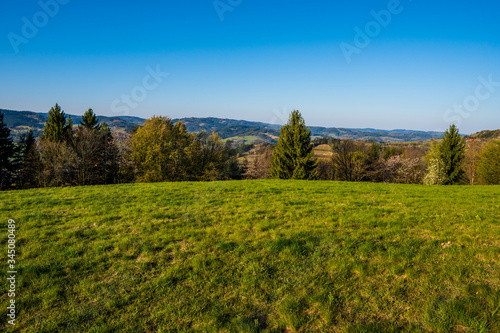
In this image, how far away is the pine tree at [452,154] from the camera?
3538cm

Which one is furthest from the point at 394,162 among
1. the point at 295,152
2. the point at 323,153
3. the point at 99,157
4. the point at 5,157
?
the point at 5,157

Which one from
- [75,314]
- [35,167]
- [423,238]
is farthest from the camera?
[35,167]

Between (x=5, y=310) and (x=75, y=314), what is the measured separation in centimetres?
135

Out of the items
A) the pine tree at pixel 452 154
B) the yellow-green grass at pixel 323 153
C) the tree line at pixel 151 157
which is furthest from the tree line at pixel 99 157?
→ the yellow-green grass at pixel 323 153

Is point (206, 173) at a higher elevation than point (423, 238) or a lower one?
lower

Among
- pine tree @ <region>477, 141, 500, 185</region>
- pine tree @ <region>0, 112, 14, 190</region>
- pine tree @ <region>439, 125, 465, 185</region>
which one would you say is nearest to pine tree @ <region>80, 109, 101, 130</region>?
pine tree @ <region>0, 112, 14, 190</region>

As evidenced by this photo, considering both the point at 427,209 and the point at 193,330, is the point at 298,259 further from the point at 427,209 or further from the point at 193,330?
the point at 427,209

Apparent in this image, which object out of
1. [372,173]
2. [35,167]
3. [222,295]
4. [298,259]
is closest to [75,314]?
[222,295]

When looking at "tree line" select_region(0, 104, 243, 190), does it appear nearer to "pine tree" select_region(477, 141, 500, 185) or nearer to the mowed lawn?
the mowed lawn

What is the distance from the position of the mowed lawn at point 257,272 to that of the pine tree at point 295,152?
2981cm

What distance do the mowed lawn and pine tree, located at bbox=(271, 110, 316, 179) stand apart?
29808mm

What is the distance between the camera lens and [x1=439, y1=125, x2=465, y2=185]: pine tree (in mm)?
35375

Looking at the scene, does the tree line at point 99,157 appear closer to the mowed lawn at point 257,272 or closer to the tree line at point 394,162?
the tree line at point 394,162

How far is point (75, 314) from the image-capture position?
4215 mm
